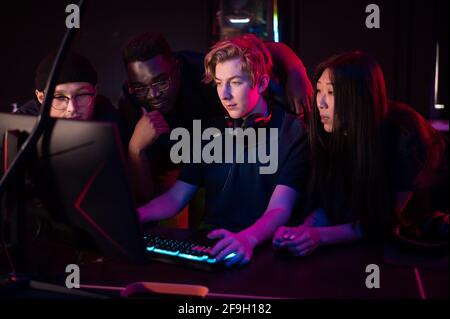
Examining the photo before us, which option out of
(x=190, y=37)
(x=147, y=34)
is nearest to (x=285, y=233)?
(x=147, y=34)

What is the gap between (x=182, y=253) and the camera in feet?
4.79

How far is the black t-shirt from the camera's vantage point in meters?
2.00

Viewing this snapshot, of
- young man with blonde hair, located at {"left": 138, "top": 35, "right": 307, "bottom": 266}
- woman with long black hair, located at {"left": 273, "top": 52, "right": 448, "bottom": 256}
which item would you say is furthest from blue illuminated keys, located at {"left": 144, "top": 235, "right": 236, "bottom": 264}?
woman with long black hair, located at {"left": 273, "top": 52, "right": 448, "bottom": 256}

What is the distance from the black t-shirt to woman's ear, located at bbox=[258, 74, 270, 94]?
0.08 m

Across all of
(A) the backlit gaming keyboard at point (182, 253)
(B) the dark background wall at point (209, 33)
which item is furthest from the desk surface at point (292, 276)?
(B) the dark background wall at point (209, 33)

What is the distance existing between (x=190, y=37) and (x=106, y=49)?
28.0 inches

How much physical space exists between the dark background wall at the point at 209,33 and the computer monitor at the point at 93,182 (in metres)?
3.25

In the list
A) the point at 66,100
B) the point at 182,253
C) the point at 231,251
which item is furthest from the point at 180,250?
the point at 66,100

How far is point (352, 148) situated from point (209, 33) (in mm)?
2836

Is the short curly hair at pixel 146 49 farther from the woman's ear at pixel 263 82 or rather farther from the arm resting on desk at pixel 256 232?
the arm resting on desk at pixel 256 232

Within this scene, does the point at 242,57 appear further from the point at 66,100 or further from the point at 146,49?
the point at 66,100

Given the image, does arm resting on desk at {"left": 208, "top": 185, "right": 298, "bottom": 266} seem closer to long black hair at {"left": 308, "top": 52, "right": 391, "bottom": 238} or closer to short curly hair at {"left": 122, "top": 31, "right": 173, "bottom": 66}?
long black hair at {"left": 308, "top": 52, "right": 391, "bottom": 238}

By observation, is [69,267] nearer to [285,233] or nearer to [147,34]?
[285,233]
